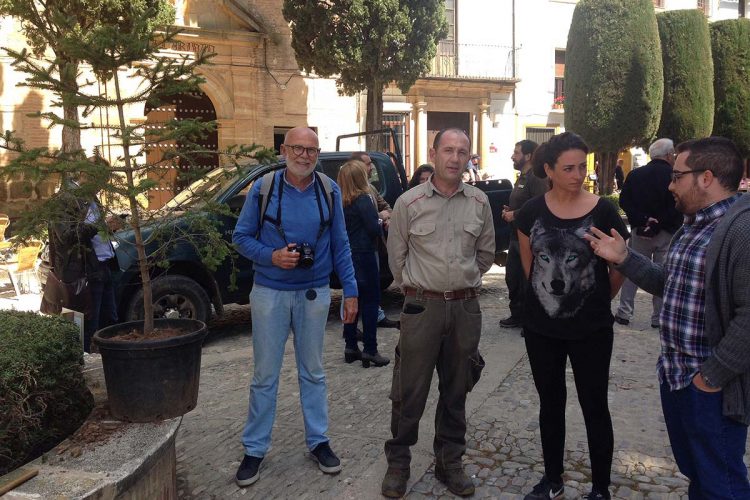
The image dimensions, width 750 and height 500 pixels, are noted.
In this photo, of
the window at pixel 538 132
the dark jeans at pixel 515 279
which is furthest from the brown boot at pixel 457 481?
the window at pixel 538 132

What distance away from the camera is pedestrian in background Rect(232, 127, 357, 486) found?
360cm

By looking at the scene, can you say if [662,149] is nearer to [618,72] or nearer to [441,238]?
[441,238]

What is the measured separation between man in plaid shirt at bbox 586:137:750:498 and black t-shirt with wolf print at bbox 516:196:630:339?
479mm

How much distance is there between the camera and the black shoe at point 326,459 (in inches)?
146

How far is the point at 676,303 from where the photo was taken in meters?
2.51

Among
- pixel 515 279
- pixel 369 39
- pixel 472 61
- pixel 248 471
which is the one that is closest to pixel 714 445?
pixel 248 471

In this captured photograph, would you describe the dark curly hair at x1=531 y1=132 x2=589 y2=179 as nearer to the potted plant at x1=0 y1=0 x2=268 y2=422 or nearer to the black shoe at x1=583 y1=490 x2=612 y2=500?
the potted plant at x1=0 y1=0 x2=268 y2=422

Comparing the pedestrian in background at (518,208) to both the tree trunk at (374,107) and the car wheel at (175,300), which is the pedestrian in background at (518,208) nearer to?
the car wheel at (175,300)

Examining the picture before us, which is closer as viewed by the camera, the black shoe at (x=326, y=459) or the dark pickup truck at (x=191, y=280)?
the black shoe at (x=326, y=459)

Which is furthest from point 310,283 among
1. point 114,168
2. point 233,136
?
point 233,136

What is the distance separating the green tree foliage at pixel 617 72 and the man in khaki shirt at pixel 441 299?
17783mm

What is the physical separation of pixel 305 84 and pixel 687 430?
1703 cm

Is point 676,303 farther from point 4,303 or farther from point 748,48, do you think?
point 748,48

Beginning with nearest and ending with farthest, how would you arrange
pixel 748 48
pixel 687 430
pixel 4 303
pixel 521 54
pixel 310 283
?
pixel 687 430 → pixel 310 283 → pixel 4 303 → pixel 748 48 → pixel 521 54
